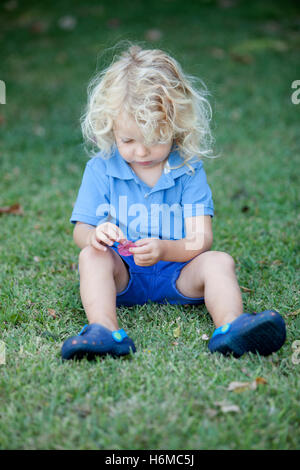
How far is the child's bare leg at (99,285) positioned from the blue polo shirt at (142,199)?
0.23 meters

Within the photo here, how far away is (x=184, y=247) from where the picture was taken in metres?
2.35

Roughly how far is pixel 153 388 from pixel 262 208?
2.28 metres

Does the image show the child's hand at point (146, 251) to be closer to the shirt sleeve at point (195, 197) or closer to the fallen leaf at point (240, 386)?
the shirt sleeve at point (195, 197)

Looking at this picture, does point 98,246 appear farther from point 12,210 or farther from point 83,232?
point 12,210

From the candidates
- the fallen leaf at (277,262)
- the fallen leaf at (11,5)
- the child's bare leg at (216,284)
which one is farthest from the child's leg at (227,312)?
the fallen leaf at (11,5)

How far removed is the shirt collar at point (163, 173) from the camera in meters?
2.44

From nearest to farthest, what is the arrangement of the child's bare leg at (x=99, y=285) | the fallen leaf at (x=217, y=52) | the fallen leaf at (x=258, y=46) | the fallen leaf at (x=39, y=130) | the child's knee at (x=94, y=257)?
the child's bare leg at (x=99, y=285) < the child's knee at (x=94, y=257) < the fallen leaf at (x=39, y=130) < the fallen leaf at (x=217, y=52) < the fallen leaf at (x=258, y=46)

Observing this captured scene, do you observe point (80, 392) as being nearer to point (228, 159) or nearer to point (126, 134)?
point (126, 134)

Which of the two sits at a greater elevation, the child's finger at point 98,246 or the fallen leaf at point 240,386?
the child's finger at point 98,246

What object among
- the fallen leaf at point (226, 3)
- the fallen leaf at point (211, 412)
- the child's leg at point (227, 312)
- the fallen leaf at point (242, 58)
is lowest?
the fallen leaf at point (211, 412)

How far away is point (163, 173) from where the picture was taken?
2.47 metres

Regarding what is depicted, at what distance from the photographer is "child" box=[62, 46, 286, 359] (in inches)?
85.2
